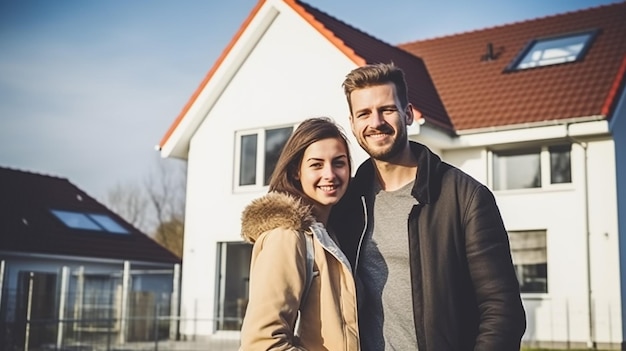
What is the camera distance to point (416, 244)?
9.43ft

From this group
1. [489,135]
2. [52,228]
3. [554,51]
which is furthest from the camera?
[52,228]

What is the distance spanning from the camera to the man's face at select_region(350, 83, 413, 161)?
9.98 feet

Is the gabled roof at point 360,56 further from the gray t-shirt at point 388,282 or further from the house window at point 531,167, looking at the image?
the gray t-shirt at point 388,282

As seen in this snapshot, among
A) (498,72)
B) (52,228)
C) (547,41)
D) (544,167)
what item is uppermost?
(547,41)

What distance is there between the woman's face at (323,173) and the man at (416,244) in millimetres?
120

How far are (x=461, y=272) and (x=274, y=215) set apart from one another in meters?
0.67

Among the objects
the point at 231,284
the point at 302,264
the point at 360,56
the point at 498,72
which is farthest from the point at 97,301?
the point at 302,264

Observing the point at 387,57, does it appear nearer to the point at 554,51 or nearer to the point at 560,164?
the point at 554,51

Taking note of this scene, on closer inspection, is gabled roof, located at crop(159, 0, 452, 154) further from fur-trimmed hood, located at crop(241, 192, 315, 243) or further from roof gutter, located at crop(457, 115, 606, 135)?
fur-trimmed hood, located at crop(241, 192, 315, 243)

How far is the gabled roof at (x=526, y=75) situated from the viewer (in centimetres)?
1462

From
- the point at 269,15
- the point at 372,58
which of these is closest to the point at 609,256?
the point at 372,58

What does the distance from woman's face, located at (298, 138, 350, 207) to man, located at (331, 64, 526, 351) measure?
120mm

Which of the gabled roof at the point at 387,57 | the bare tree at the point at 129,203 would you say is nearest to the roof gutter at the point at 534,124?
the gabled roof at the point at 387,57

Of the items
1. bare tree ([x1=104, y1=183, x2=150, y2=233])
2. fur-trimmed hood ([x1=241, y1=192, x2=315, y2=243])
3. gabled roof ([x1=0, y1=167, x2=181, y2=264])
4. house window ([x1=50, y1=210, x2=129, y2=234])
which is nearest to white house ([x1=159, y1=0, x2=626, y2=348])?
gabled roof ([x1=0, y1=167, x2=181, y2=264])
